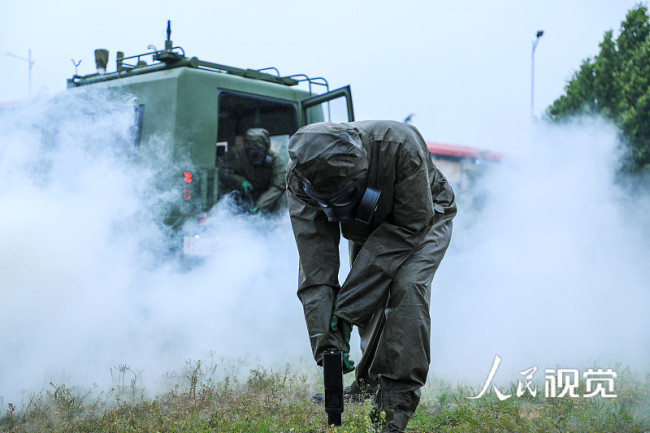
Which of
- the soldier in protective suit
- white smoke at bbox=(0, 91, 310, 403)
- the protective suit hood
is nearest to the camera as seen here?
the protective suit hood

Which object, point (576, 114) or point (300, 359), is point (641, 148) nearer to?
point (576, 114)

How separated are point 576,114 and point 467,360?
35.2ft

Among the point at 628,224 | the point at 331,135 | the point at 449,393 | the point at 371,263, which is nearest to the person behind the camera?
the point at 331,135

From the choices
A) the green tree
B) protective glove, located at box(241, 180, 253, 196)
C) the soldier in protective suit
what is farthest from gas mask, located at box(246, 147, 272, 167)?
the green tree

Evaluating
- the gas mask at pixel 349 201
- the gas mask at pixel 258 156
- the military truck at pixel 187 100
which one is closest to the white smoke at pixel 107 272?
the military truck at pixel 187 100

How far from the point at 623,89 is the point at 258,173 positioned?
8.96 m

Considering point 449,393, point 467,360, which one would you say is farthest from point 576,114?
point 449,393

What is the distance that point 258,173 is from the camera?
7.45 meters

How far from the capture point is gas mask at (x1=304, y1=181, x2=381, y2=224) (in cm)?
292

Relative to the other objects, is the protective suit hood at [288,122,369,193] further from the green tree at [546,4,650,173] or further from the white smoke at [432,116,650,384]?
the green tree at [546,4,650,173]

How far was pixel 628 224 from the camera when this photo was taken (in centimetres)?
745

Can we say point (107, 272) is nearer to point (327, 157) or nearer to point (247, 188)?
point (327, 157)

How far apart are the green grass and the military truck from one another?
2.11 m

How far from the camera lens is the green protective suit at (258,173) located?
23.8 feet
